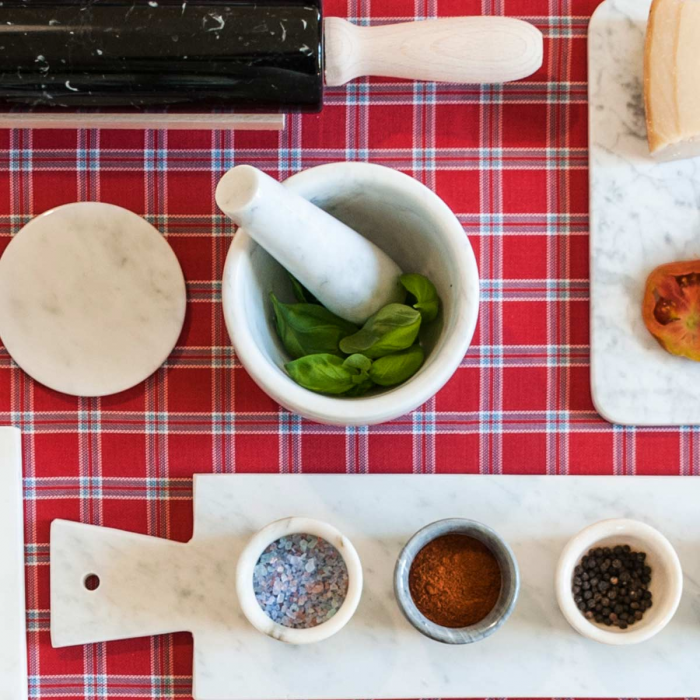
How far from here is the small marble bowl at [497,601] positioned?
2.60ft

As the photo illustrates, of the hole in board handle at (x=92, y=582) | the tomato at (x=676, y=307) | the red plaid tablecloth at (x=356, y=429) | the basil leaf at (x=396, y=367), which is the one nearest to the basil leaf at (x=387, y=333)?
the basil leaf at (x=396, y=367)

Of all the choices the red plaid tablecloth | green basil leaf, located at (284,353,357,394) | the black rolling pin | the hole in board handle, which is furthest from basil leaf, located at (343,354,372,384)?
the hole in board handle

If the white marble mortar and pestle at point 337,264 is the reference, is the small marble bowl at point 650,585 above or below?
below

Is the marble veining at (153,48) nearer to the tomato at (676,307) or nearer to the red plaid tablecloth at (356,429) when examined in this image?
the red plaid tablecloth at (356,429)

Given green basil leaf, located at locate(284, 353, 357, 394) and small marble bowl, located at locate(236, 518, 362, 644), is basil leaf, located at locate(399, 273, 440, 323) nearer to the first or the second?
green basil leaf, located at locate(284, 353, 357, 394)

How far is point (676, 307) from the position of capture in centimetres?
85

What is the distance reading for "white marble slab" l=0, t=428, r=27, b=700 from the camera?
0.88 metres

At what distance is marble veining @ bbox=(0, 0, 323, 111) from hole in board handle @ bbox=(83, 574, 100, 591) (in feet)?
1.56

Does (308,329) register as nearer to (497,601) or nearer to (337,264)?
(337,264)

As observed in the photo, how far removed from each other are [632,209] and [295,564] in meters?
0.49

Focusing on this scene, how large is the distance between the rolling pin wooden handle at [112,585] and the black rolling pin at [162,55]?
1.41 feet

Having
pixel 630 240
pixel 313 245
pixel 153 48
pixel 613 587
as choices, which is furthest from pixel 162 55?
pixel 613 587

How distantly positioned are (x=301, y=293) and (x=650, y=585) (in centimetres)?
45

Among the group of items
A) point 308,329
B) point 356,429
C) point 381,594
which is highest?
point 308,329
